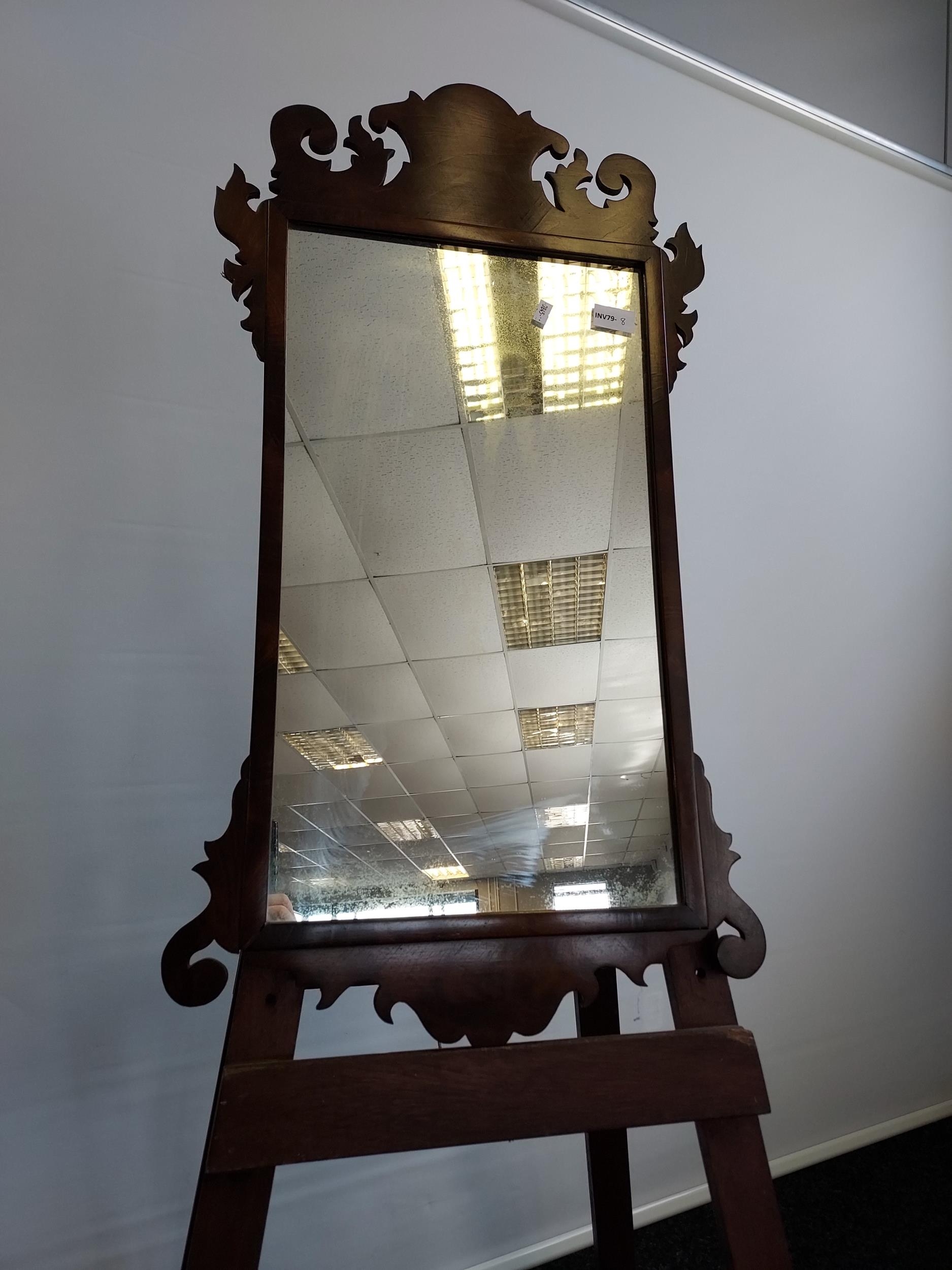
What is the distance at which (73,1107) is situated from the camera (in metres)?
1.13

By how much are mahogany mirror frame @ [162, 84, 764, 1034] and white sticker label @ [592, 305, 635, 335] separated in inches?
0.9

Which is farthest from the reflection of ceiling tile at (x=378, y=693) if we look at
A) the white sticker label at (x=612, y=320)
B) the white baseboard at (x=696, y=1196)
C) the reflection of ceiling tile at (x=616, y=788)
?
the white baseboard at (x=696, y=1196)

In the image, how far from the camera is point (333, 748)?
86cm

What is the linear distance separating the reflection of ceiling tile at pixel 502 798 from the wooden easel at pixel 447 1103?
240 millimetres

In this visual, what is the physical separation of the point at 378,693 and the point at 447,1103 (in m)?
0.41

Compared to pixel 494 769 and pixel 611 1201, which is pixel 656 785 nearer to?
pixel 494 769

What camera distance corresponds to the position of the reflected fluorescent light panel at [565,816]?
891mm

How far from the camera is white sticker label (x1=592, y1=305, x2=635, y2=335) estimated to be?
3.32 ft

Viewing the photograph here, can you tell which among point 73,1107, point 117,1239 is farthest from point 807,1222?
point 73,1107

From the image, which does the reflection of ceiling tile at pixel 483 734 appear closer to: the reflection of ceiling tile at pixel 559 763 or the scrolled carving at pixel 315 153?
the reflection of ceiling tile at pixel 559 763

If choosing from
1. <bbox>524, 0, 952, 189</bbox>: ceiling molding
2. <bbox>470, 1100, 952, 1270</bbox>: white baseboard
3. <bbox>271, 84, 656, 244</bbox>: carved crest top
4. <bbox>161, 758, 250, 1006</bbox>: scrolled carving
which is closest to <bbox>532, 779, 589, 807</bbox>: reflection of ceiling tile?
<bbox>161, 758, 250, 1006</bbox>: scrolled carving

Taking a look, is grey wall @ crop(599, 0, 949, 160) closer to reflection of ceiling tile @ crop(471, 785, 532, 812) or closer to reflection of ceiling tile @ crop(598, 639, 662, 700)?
reflection of ceiling tile @ crop(598, 639, 662, 700)

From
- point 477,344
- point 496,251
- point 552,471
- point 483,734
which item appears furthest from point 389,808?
point 496,251

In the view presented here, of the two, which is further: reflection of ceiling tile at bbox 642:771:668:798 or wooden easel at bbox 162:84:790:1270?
reflection of ceiling tile at bbox 642:771:668:798
